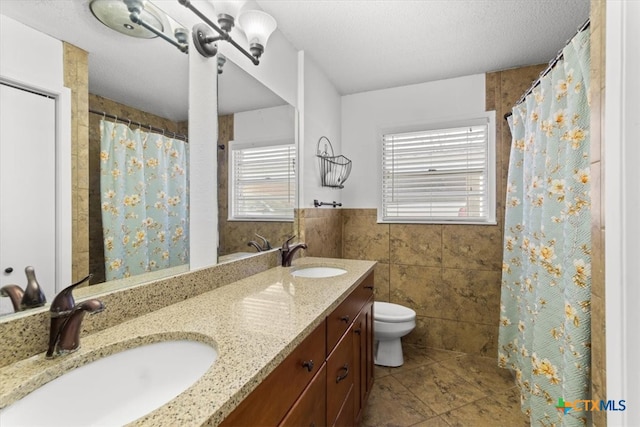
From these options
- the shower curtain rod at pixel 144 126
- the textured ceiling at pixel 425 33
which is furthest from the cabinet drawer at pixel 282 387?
the textured ceiling at pixel 425 33

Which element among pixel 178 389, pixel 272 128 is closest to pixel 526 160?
pixel 272 128

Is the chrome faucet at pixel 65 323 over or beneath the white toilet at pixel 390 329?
over

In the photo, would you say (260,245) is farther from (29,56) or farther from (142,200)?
(29,56)

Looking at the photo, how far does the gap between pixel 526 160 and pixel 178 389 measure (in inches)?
82.0

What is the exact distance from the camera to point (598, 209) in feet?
2.72

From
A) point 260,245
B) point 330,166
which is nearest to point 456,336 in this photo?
point 330,166

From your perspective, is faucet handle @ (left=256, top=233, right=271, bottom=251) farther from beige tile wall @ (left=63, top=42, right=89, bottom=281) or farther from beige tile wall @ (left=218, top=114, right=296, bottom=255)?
beige tile wall @ (left=63, top=42, right=89, bottom=281)

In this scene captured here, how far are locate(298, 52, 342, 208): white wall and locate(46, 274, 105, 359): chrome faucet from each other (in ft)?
4.91

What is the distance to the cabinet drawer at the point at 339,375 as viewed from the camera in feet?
3.81

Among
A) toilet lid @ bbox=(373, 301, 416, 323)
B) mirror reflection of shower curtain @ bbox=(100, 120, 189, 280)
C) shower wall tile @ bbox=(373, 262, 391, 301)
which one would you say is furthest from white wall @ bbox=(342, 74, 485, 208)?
mirror reflection of shower curtain @ bbox=(100, 120, 189, 280)

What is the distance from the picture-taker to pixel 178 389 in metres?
0.74

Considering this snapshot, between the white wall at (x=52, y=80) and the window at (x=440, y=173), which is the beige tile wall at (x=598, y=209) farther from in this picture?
the window at (x=440, y=173)

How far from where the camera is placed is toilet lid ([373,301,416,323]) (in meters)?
2.20

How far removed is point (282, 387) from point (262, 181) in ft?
4.08
